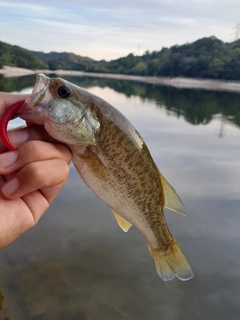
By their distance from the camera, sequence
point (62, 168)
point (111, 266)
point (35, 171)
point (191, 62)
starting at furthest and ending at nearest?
point (191, 62) < point (111, 266) < point (62, 168) < point (35, 171)

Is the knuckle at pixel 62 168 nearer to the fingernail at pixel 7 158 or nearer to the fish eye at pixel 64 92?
the fingernail at pixel 7 158

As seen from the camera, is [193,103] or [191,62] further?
[191,62]

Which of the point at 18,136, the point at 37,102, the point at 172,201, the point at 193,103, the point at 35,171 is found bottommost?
the point at 193,103

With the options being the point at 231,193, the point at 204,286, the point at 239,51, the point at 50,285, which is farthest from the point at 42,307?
the point at 239,51

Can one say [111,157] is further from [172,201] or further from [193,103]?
[193,103]

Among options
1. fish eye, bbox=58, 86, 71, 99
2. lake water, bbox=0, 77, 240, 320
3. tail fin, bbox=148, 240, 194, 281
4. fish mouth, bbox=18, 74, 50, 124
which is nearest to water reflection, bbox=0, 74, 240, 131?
lake water, bbox=0, 77, 240, 320

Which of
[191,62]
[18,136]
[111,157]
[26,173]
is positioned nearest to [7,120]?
[18,136]
